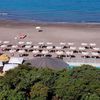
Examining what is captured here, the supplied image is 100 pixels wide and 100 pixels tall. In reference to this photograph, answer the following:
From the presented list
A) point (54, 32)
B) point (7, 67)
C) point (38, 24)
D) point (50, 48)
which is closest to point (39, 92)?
point (7, 67)

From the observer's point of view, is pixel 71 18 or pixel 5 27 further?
pixel 71 18

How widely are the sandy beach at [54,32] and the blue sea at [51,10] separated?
11.6 feet

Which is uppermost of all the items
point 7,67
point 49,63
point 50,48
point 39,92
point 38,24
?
Answer: point 39,92

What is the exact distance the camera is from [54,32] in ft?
105

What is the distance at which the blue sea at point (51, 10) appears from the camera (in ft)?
130

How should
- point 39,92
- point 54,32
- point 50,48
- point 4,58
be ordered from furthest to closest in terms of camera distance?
point 54,32 → point 50,48 → point 4,58 → point 39,92

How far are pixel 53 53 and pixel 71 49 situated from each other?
119cm

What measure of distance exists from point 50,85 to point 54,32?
16769mm

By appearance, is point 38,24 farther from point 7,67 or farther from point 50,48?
point 7,67

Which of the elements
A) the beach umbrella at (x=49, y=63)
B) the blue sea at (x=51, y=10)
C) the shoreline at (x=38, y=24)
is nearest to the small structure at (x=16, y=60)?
the beach umbrella at (x=49, y=63)

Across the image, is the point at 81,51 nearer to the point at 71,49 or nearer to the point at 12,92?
the point at 71,49

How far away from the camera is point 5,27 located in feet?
114

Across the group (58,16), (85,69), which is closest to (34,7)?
(58,16)

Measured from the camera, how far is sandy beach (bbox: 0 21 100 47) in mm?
29797
